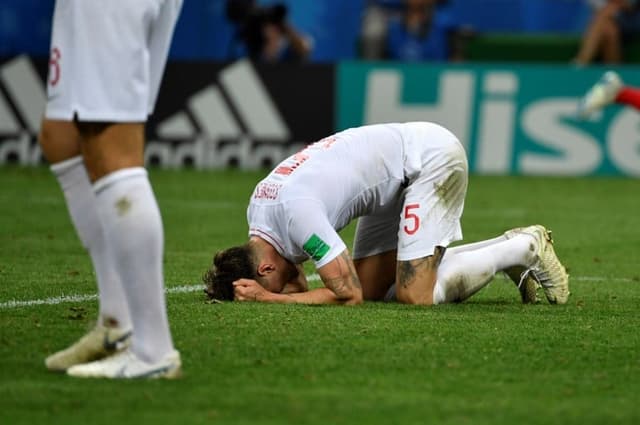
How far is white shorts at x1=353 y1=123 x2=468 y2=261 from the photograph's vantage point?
20.0 ft

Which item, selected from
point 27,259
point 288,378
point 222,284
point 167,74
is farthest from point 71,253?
point 167,74

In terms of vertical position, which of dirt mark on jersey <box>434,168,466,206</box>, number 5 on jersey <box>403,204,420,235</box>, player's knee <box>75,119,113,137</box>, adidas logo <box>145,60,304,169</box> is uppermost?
player's knee <box>75,119,113,137</box>

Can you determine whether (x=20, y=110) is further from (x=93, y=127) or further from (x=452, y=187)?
(x=93, y=127)

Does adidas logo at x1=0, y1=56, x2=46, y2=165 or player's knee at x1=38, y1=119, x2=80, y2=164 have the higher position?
player's knee at x1=38, y1=119, x2=80, y2=164

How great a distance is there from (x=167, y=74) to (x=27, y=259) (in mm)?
7498

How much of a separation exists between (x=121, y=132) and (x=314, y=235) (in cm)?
174

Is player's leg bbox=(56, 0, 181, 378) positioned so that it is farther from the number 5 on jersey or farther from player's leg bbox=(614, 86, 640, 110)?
player's leg bbox=(614, 86, 640, 110)

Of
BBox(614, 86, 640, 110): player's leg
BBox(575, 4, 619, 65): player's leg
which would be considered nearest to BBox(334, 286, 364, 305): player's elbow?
BBox(614, 86, 640, 110): player's leg

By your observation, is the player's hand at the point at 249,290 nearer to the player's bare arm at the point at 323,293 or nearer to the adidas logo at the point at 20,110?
the player's bare arm at the point at 323,293

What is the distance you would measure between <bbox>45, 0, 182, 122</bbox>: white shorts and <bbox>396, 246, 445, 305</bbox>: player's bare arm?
2203 millimetres

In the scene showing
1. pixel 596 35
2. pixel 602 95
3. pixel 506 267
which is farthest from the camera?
pixel 596 35

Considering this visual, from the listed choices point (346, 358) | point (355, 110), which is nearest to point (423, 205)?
point (346, 358)

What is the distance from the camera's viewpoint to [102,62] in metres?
3.98

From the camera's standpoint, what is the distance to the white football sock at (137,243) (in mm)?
4027
